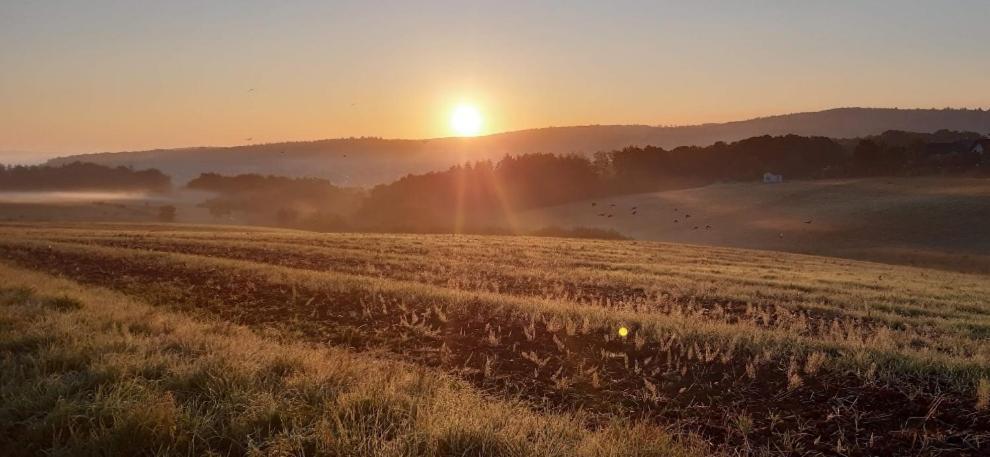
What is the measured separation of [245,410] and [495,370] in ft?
14.3

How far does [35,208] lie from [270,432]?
113m

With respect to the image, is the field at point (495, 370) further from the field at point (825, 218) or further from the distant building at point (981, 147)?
the distant building at point (981, 147)

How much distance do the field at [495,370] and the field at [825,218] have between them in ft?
137

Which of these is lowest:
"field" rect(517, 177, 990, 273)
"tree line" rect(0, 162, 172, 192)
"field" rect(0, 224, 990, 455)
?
"field" rect(517, 177, 990, 273)

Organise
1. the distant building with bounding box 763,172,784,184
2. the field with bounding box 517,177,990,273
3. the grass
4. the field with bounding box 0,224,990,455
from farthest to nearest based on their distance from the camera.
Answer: the distant building with bounding box 763,172,784,184 → the field with bounding box 517,177,990,273 → the field with bounding box 0,224,990,455 → the grass

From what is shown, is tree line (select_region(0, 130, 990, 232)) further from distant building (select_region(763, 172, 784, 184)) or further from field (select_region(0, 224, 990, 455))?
field (select_region(0, 224, 990, 455))

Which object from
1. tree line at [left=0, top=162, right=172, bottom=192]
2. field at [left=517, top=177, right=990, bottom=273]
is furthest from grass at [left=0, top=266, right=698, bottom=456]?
tree line at [left=0, top=162, right=172, bottom=192]

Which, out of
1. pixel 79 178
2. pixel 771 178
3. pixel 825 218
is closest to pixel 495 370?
pixel 825 218

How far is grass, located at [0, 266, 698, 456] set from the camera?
4879 millimetres

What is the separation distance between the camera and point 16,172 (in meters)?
135

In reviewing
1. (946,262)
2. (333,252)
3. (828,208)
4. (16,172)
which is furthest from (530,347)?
(16,172)

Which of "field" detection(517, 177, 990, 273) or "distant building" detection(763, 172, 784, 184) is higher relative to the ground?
"distant building" detection(763, 172, 784, 184)

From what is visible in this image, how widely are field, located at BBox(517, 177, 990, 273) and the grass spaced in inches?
1928

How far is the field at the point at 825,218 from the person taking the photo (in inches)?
2130
